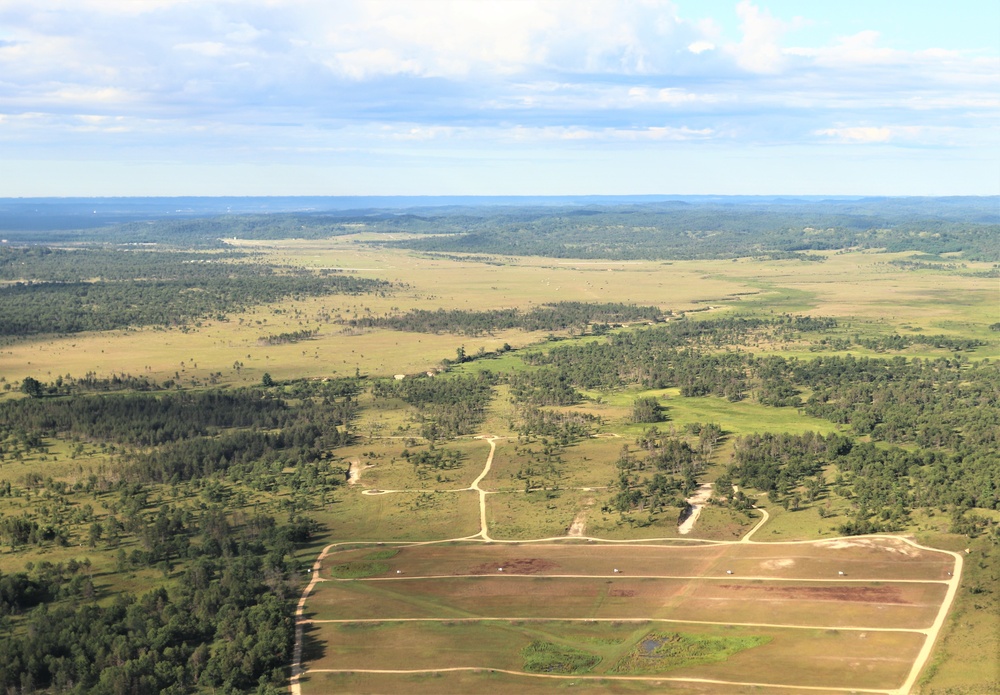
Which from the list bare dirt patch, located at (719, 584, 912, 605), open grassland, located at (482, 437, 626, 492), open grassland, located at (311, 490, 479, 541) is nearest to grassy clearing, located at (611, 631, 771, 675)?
bare dirt patch, located at (719, 584, 912, 605)

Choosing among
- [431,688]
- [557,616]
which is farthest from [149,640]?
[557,616]

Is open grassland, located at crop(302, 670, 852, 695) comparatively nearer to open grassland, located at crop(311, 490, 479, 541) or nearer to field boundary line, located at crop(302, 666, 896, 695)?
field boundary line, located at crop(302, 666, 896, 695)

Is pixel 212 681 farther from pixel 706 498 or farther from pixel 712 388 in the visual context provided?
pixel 712 388

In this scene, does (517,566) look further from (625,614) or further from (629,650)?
(629,650)

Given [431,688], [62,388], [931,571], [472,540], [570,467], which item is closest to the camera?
[431,688]

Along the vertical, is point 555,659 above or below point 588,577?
below

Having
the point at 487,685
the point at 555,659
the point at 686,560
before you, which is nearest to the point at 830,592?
the point at 686,560
